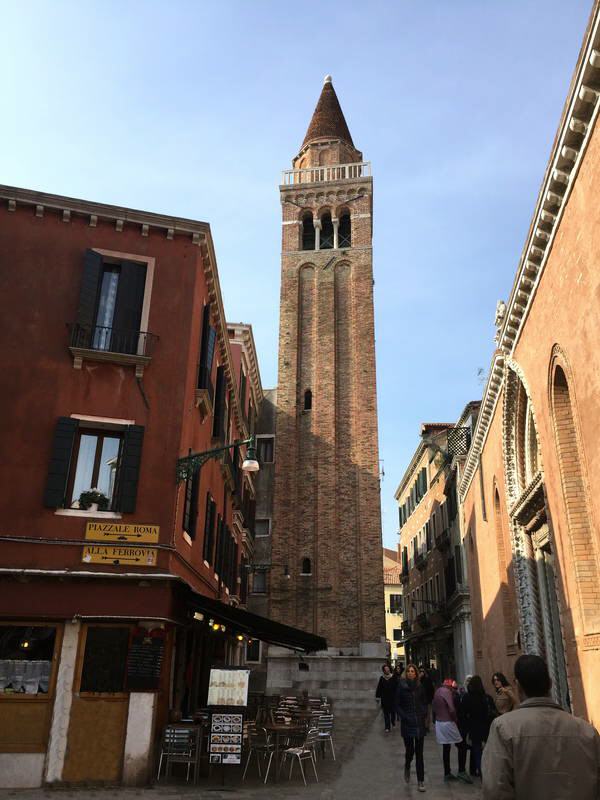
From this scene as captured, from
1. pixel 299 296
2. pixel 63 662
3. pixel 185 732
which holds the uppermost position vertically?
pixel 299 296

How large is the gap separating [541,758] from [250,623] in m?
9.31

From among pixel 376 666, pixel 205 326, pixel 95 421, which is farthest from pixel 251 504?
pixel 95 421

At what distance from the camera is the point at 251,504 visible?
26.8m

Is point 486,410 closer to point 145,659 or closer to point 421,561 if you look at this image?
point 145,659

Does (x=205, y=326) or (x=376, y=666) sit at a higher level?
(x=205, y=326)

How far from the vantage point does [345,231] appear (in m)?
33.8

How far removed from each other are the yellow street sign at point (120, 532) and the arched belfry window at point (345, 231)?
2496 centimetres

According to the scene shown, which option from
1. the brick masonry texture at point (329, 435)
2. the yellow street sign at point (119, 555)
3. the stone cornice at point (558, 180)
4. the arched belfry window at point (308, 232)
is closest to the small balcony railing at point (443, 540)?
the brick masonry texture at point (329, 435)

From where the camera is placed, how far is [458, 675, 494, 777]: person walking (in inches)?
388

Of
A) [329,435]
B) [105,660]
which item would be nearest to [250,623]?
[105,660]

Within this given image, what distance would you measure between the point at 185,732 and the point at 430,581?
91.8ft

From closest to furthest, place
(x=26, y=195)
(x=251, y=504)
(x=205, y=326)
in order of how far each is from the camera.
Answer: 1. (x=26, y=195)
2. (x=205, y=326)
3. (x=251, y=504)

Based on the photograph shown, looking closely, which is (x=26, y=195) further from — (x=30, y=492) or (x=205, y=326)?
(x=30, y=492)

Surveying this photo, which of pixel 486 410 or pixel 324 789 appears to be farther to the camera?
pixel 486 410
